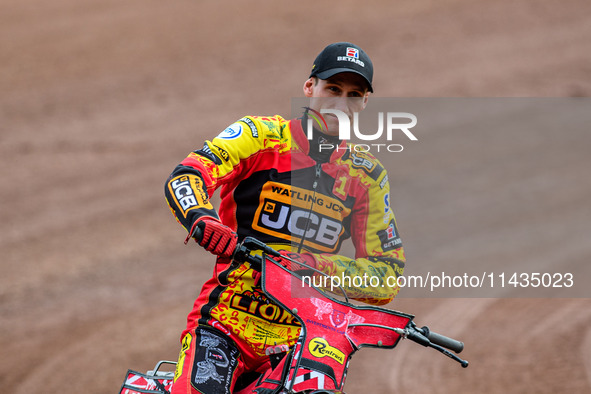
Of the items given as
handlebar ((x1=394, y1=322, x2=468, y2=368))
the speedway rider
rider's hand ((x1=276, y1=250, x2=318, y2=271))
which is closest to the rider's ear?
the speedway rider

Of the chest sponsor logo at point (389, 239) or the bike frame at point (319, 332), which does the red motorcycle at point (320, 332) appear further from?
the chest sponsor logo at point (389, 239)

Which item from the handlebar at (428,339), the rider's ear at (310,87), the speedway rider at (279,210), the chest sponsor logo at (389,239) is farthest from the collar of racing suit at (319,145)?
the handlebar at (428,339)

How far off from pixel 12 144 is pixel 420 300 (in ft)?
23.2

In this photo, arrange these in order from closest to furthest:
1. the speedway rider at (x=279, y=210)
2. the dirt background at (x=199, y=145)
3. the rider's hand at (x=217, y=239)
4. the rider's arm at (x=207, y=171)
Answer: the rider's hand at (x=217, y=239), the rider's arm at (x=207, y=171), the speedway rider at (x=279, y=210), the dirt background at (x=199, y=145)

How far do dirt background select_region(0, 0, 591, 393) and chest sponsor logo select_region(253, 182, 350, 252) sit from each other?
0.48m

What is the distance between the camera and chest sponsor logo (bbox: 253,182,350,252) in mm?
4016

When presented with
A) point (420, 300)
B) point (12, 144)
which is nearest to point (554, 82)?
point (420, 300)

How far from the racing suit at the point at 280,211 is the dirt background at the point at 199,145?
283 millimetres

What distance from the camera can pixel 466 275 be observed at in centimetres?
457

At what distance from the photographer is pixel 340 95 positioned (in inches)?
164

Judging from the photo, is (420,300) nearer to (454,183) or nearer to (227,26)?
(454,183)

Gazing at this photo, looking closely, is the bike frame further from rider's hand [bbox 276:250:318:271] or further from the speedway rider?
the speedway rider

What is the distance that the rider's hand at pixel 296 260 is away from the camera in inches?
141

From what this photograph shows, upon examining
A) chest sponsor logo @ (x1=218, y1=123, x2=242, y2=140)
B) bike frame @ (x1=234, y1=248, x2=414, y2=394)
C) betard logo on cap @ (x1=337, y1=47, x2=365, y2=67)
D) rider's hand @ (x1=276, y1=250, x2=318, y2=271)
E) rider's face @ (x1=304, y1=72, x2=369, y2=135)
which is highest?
betard logo on cap @ (x1=337, y1=47, x2=365, y2=67)
